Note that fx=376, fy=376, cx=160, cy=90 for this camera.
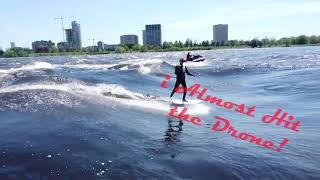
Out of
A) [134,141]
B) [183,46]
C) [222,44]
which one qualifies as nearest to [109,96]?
[134,141]

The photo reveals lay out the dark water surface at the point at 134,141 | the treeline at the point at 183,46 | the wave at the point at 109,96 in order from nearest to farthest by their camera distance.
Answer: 1. the dark water surface at the point at 134,141
2. the wave at the point at 109,96
3. the treeline at the point at 183,46

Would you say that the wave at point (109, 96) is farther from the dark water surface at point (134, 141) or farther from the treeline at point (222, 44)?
the treeline at point (222, 44)

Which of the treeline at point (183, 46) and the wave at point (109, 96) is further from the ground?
the wave at point (109, 96)

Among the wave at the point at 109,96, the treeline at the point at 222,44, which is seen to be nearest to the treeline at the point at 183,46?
the treeline at the point at 222,44

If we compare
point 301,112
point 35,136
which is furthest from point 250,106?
point 35,136

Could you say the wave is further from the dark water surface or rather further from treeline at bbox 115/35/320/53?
treeline at bbox 115/35/320/53

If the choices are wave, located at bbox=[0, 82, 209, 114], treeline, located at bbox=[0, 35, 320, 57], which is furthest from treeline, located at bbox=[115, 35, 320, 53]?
wave, located at bbox=[0, 82, 209, 114]

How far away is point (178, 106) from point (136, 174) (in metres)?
8.24

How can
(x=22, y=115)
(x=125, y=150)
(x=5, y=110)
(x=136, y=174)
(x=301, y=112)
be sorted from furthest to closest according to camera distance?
(x=301, y=112)
(x=5, y=110)
(x=22, y=115)
(x=125, y=150)
(x=136, y=174)

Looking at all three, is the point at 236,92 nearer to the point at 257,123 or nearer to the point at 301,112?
the point at 301,112

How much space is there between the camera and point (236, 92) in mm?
22672

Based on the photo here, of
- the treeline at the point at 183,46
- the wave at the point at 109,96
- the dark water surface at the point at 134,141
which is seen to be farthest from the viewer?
the treeline at the point at 183,46

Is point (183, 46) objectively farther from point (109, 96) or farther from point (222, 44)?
point (109, 96)

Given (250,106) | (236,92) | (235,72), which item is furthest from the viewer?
(235,72)
